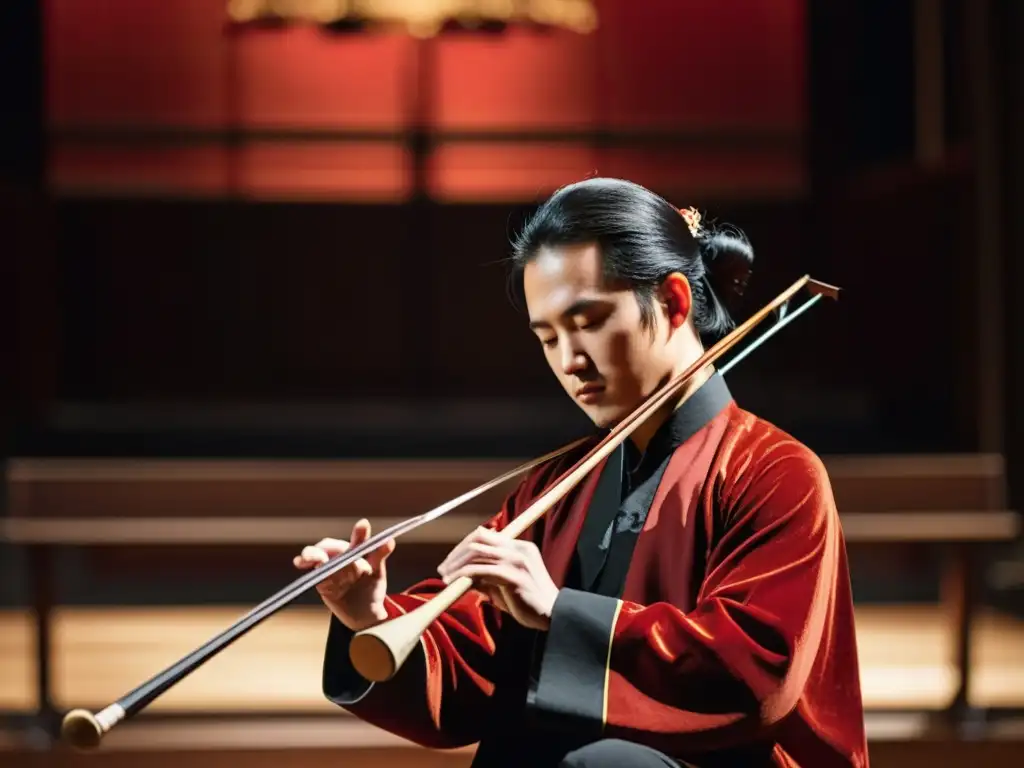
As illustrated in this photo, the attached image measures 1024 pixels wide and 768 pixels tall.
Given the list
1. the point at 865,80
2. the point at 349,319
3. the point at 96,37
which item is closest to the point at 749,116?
the point at 865,80

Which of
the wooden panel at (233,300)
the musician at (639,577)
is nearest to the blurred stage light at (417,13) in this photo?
the wooden panel at (233,300)

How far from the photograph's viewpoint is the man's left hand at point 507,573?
4.58 feet

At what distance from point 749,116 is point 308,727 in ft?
13.6

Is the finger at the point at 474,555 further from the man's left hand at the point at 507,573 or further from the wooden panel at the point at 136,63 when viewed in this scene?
the wooden panel at the point at 136,63

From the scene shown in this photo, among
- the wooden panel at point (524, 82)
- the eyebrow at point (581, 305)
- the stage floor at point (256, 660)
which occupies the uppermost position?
the wooden panel at point (524, 82)

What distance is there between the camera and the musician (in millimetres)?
1495

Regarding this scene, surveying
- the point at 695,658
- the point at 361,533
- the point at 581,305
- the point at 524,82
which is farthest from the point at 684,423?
the point at 524,82

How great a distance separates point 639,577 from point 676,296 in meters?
0.33

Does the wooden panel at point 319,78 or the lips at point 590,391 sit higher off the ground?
the wooden panel at point 319,78

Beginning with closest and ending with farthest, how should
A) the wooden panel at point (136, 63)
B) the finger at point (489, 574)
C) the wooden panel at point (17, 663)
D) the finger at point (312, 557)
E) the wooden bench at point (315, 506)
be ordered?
the finger at point (489, 574)
the finger at point (312, 557)
the wooden bench at point (315, 506)
the wooden panel at point (17, 663)
the wooden panel at point (136, 63)

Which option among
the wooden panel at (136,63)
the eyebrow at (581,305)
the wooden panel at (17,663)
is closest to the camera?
the eyebrow at (581,305)

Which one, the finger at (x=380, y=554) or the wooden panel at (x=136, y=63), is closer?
the finger at (x=380, y=554)

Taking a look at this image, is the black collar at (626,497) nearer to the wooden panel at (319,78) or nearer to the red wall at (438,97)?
the red wall at (438,97)

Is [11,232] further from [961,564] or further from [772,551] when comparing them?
[772,551]
